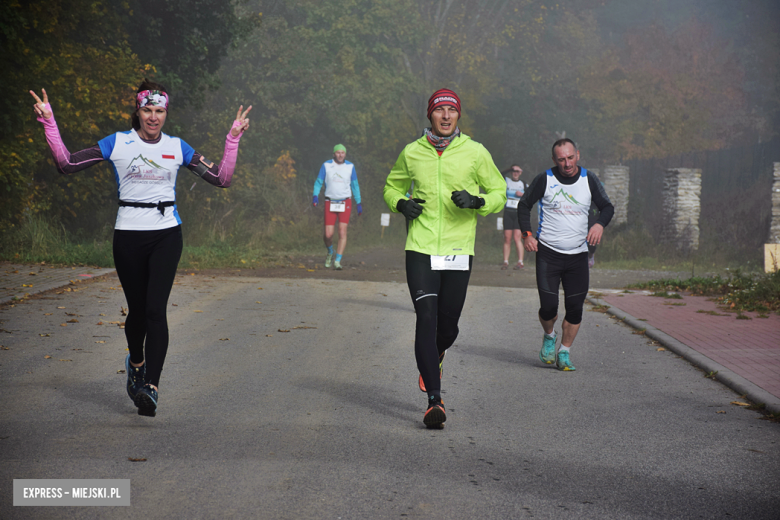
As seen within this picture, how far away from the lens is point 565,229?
738cm

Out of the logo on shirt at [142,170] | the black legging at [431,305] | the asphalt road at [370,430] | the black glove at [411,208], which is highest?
the logo on shirt at [142,170]

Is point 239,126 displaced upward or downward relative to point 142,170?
upward

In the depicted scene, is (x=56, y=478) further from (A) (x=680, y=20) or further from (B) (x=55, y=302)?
(A) (x=680, y=20)

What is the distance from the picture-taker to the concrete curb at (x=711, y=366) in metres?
6.10

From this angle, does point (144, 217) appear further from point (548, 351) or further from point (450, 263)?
point (548, 351)

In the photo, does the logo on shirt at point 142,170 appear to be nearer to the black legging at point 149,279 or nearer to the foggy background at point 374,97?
the black legging at point 149,279

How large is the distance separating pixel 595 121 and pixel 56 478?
37.4 metres

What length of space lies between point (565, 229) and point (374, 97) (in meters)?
27.8

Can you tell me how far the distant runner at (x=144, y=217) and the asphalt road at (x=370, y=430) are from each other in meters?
0.41

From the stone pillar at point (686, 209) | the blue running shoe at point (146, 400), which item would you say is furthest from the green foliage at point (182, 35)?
the blue running shoe at point (146, 400)

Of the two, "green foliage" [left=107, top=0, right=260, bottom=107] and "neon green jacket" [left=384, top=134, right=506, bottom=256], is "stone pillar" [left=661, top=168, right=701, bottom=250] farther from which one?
"neon green jacket" [left=384, top=134, right=506, bottom=256]

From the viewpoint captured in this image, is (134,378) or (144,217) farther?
(134,378)

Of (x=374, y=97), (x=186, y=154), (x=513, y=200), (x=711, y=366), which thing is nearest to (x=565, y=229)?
(x=711, y=366)

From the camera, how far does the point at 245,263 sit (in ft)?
54.3
